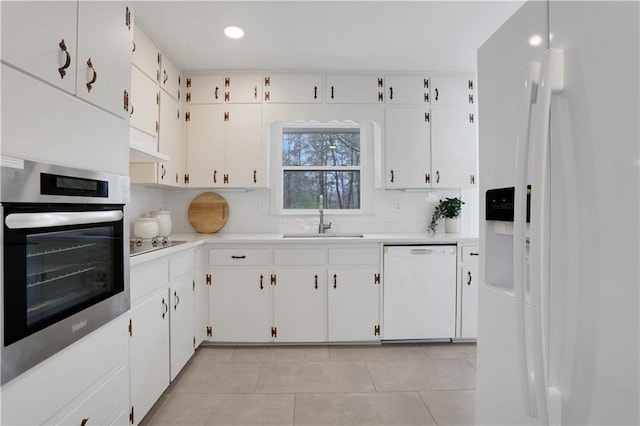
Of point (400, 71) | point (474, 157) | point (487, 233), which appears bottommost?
point (487, 233)

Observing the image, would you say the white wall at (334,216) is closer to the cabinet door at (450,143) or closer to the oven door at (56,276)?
the cabinet door at (450,143)

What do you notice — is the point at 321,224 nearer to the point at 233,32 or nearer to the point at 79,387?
the point at 233,32

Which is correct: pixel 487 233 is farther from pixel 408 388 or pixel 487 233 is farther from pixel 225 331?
pixel 225 331

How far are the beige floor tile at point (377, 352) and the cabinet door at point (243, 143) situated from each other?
175cm

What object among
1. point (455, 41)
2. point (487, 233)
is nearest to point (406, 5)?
point (455, 41)

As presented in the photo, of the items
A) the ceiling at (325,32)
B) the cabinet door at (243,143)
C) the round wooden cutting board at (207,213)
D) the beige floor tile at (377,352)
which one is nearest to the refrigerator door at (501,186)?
the ceiling at (325,32)

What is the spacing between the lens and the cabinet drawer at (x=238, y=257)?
2.88m

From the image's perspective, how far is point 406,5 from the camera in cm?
227

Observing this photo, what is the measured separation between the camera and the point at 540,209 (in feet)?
2.35

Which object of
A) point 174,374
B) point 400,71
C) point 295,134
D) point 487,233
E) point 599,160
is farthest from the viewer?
point 295,134

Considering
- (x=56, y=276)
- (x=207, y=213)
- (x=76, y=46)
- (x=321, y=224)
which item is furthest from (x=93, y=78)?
(x=321, y=224)

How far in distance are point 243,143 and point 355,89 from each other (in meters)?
1.20

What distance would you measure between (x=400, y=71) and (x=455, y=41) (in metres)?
0.60

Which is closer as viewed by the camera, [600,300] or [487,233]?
[600,300]
